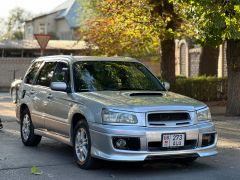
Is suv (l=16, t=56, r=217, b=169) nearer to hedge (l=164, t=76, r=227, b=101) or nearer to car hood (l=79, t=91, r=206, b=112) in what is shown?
car hood (l=79, t=91, r=206, b=112)

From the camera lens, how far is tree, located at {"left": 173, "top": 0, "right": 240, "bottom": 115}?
13078mm

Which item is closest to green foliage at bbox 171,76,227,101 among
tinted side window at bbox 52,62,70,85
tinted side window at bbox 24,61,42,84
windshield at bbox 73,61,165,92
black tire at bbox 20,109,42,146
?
tinted side window at bbox 24,61,42,84

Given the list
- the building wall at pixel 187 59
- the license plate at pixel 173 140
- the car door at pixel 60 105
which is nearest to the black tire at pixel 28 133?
the car door at pixel 60 105

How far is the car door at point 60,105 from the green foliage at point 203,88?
11.6 metres

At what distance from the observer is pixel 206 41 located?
15.0 m

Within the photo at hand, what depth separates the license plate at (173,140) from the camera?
774 cm

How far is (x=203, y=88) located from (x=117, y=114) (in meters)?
14.5

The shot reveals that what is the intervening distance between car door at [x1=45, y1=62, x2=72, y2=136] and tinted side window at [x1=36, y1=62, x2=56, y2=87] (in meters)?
0.21

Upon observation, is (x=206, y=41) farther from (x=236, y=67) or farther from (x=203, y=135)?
(x=203, y=135)

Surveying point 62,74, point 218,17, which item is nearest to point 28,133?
point 62,74

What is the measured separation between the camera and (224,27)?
44.3 feet

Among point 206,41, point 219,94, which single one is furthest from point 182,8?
point 219,94

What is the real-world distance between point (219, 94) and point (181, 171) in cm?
→ 1450

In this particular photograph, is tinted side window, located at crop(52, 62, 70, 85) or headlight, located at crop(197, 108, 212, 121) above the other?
tinted side window, located at crop(52, 62, 70, 85)
